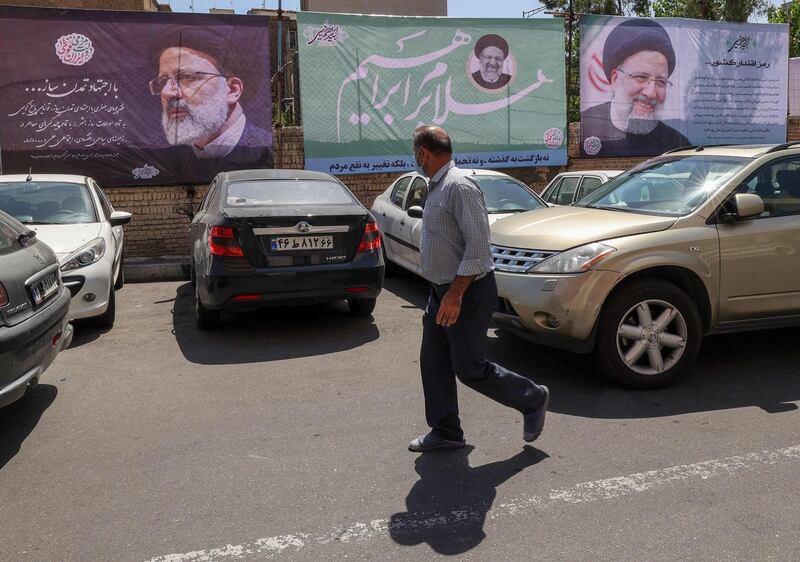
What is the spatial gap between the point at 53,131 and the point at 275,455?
8.73 metres

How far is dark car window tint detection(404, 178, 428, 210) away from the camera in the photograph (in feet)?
28.2

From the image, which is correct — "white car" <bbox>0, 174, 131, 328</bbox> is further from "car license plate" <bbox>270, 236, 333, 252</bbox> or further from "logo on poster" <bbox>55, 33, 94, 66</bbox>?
"logo on poster" <bbox>55, 33, 94, 66</bbox>

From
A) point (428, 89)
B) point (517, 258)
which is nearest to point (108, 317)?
point (517, 258)

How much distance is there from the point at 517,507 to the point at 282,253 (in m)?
3.61

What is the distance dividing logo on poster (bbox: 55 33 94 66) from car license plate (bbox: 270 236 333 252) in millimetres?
6515

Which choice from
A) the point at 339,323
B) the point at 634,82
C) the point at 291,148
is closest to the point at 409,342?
the point at 339,323

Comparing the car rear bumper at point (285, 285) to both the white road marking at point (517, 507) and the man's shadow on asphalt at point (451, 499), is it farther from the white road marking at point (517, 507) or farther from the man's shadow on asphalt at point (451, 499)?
the white road marking at point (517, 507)

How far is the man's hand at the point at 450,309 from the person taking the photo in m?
3.71

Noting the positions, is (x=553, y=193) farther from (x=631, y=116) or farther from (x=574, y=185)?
(x=631, y=116)

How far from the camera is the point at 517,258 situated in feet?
17.2

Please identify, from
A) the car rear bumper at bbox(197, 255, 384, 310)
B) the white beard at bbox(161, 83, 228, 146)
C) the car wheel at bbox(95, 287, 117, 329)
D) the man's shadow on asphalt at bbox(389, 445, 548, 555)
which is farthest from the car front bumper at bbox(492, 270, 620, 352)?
the white beard at bbox(161, 83, 228, 146)

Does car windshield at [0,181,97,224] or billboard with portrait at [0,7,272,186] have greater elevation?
billboard with portrait at [0,7,272,186]

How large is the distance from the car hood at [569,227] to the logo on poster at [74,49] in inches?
313

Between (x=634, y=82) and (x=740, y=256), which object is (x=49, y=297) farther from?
(x=634, y=82)
